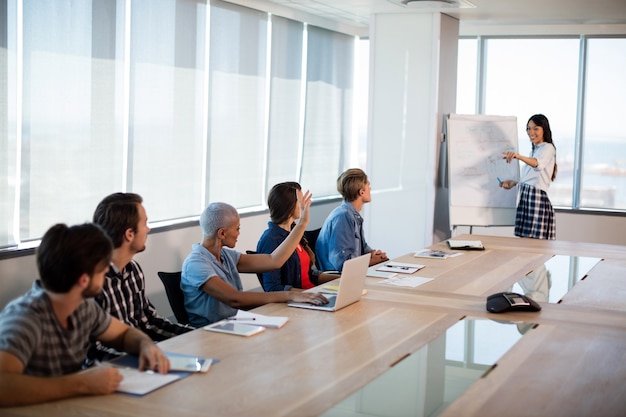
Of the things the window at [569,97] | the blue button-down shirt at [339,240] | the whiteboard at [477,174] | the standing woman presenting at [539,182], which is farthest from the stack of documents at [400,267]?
the window at [569,97]

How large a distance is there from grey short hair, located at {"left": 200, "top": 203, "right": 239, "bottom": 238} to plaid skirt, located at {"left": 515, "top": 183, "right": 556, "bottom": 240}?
464 cm

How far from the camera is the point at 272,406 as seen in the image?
2.34m

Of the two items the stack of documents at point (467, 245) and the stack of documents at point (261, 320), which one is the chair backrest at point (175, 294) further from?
the stack of documents at point (467, 245)

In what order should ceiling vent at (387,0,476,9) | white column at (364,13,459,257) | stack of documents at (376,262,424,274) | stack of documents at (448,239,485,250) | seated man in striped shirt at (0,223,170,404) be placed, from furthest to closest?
white column at (364,13,459,257)
ceiling vent at (387,0,476,9)
stack of documents at (448,239,485,250)
stack of documents at (376,262,424,274)
seated man in striped shirt at (0,223,170,404)

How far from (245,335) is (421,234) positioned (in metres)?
5.65

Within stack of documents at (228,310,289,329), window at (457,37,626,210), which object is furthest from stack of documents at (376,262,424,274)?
window at (457,37,626,210)

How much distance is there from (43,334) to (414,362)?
1237 millimetres

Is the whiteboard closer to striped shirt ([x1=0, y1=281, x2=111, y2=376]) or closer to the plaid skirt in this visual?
the plaid skirt

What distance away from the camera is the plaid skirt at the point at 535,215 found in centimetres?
795

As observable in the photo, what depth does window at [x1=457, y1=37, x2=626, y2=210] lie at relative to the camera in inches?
400

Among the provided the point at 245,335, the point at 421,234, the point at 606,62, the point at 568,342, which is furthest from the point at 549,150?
the point at 245,335

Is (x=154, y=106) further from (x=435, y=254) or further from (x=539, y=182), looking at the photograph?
(x=539, y=182)

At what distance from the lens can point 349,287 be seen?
3654 mm

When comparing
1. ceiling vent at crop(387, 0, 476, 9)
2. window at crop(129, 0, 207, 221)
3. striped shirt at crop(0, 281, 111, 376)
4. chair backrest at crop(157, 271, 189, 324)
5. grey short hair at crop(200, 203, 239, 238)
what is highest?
ceiling vent at crop(387, 0, 476, 9)
